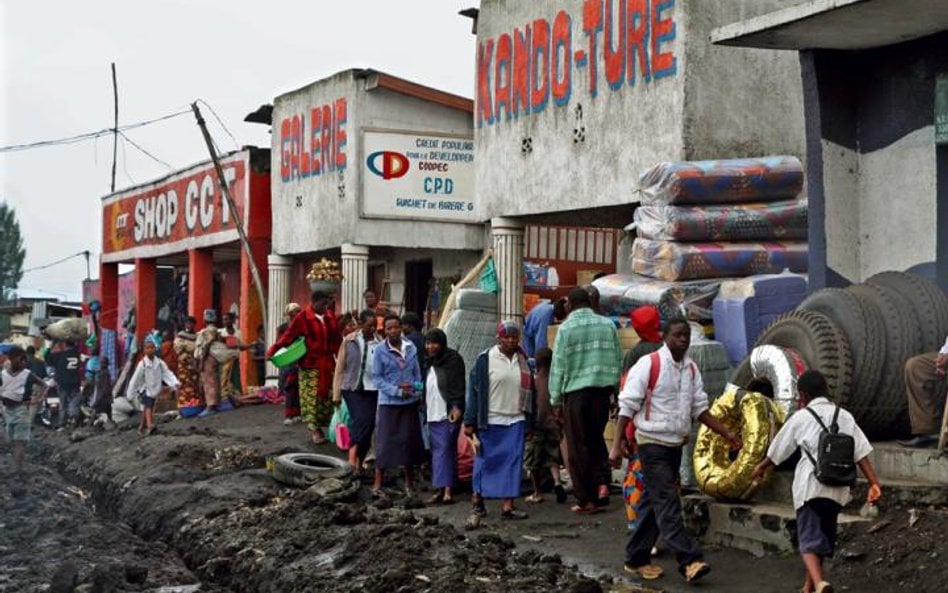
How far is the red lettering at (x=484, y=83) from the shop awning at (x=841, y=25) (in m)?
7.46

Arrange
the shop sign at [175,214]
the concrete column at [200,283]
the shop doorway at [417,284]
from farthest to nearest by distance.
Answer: the concrete column at [200,283], the shop sign at [175,214], the shop doorway at [417,284]

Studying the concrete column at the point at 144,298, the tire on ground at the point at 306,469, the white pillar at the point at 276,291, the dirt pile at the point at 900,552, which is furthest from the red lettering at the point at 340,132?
the dirt pile at the point at 900,552

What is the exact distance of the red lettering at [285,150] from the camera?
27.4 metres

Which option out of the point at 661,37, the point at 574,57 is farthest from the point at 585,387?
the point at 574,57

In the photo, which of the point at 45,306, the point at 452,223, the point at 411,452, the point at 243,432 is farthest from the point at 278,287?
A: the point at 45,306

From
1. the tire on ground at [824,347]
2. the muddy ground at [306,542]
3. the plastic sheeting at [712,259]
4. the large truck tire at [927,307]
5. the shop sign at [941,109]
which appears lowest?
the muddy ground at [306,542]

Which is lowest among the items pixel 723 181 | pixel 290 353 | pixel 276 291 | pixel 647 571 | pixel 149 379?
pixel 647 571

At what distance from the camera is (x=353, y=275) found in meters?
24.4

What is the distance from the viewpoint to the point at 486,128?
2008 cm

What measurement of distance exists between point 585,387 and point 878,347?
2.52 meters

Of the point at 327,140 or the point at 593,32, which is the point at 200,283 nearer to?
the point at 327,140

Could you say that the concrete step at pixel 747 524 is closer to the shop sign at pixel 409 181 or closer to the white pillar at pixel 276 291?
the shop sign at pixel 409 181

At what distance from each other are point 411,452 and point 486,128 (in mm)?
6521

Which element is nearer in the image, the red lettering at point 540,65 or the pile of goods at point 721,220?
the pile of goods at point 721,220
